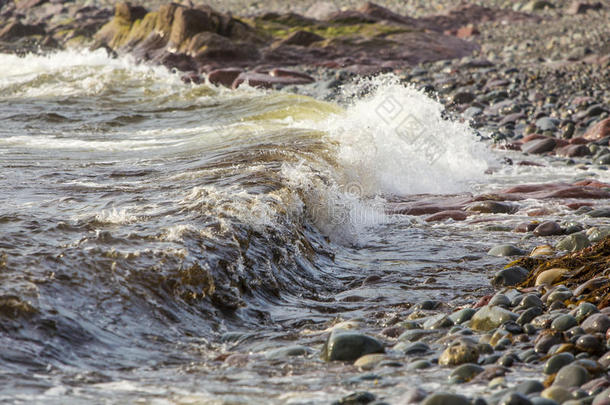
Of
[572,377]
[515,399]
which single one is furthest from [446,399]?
[572,377]

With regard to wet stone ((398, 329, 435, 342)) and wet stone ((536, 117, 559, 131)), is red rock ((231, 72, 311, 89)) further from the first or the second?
wet stone ((398, 329, 435, 342))

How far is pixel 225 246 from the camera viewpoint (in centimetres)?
476

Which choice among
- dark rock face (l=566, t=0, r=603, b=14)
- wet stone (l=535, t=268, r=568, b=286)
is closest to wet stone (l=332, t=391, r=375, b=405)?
wet stone (l=535, t=268, r=568, b=286)

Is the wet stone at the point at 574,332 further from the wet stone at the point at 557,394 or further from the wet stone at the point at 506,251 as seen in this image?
the wet stone at the point at 506,251

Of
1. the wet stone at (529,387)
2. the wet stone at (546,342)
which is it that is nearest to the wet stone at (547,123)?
the wet stone at (546,342)

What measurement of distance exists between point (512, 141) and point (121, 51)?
514 inches

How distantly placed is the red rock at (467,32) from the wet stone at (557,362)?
23.3 m

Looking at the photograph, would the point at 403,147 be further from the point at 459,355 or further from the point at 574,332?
the point at 459,355

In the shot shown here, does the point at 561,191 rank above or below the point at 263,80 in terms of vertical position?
below

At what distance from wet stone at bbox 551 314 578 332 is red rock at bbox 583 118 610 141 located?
7630mm

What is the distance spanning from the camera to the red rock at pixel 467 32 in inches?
1001

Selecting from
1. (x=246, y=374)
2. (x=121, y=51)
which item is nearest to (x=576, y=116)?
(x=246, y=374)

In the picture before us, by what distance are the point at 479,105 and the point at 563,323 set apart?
420 inches

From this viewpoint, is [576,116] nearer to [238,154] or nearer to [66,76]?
[238,154]
